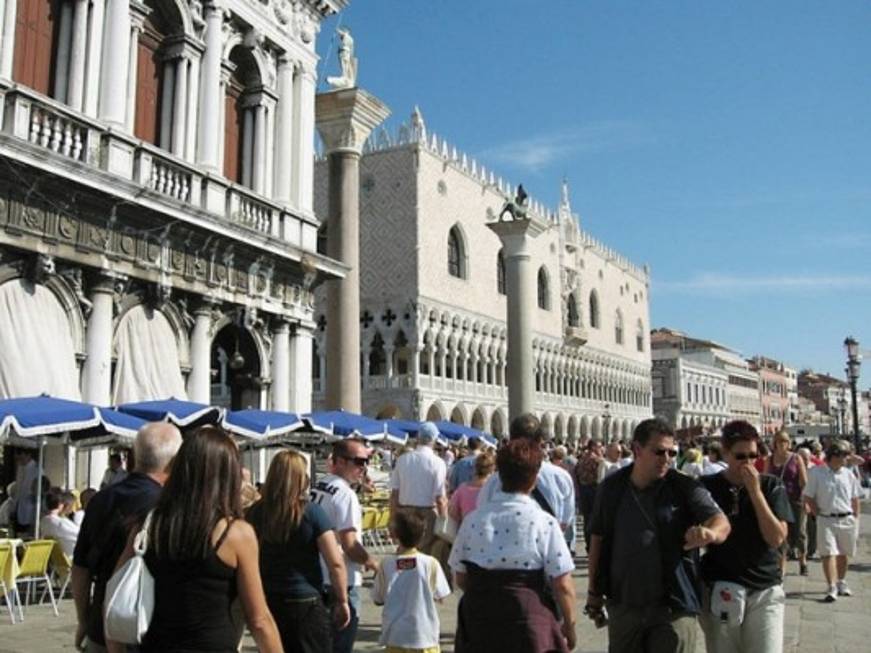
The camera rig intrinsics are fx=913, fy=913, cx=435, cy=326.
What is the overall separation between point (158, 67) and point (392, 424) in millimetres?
6880

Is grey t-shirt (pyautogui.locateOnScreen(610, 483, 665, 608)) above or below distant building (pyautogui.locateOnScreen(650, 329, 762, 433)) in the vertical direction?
below

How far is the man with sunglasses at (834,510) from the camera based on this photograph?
27.2 feet

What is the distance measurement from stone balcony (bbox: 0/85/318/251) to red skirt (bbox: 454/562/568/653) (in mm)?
8773

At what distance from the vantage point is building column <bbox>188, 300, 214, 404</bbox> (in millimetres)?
13875

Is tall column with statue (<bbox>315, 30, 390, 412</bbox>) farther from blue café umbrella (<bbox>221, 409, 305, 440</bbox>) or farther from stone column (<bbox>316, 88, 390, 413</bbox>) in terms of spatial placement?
blue café umbrella (<bbox>221, 409, 305, 440</bbox>)

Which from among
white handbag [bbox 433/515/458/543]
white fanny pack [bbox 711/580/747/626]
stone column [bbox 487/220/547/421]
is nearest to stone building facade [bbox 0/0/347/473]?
stone column [bbox 487/220/547/421]

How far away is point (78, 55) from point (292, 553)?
10373 mm

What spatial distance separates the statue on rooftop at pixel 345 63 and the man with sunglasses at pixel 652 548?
16231mm

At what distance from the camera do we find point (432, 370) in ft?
121

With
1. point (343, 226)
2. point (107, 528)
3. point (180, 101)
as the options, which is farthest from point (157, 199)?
point (107, 528)

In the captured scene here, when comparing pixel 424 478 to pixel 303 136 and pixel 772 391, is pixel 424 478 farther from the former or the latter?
pixel 772 391

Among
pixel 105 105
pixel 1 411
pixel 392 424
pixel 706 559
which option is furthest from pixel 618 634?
pixel 392 424

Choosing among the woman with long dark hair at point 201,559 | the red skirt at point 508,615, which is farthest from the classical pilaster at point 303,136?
the woman with long dark hair at point 201,559

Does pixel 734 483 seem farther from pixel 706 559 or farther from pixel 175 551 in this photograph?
pixel 175 551
